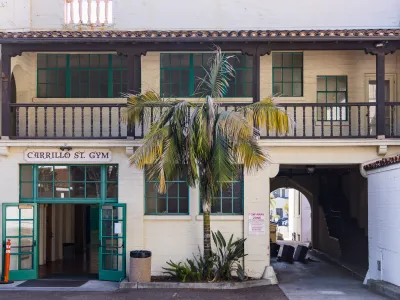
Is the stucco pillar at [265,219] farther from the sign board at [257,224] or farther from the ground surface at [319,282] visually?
the ground surface at [319,282]

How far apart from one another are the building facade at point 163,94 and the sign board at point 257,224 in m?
0.07

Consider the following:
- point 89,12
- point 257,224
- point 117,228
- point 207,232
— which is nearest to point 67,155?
point 117,228

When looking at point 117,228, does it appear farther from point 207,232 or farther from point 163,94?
point 163,94

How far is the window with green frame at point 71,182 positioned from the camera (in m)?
15.5

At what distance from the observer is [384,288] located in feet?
43.0

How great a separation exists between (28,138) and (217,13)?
665 centimetres

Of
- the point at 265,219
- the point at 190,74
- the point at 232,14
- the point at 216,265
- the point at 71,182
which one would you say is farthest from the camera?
the point at 232,14

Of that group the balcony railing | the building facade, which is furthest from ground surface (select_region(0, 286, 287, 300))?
the balcony railing

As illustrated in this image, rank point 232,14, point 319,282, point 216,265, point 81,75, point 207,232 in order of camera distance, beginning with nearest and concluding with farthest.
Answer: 1. point 207,232
2. point 216,265
3. point 319,282
4. point 81,75
5. point 232,14

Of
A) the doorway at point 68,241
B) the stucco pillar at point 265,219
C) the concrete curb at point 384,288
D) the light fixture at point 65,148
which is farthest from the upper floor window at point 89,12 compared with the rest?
the concrete curb at point 384,288

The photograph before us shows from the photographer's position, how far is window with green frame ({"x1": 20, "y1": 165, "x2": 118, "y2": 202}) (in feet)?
50.7

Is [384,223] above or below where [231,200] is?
below

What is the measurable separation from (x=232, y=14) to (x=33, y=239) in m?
8.51

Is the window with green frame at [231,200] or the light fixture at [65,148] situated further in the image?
the window with green frame at [231,200]
